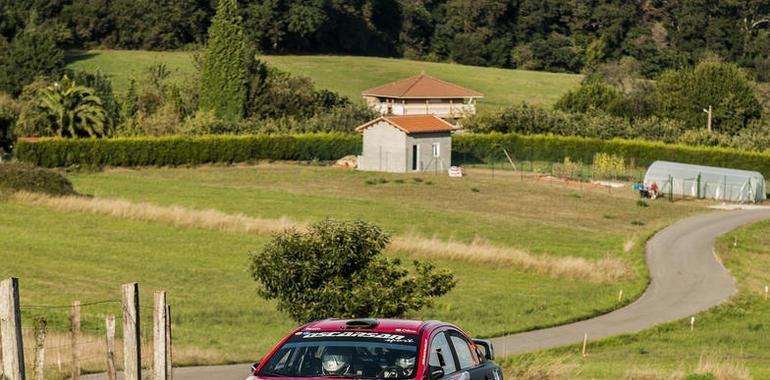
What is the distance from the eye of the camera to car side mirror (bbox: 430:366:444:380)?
46.7 ft

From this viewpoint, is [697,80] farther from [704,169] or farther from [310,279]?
[310,279]

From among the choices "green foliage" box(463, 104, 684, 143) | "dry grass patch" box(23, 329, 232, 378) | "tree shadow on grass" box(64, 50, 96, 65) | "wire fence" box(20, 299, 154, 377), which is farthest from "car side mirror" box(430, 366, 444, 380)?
"tree shadow on grass" box(64, 50, 96, 65)

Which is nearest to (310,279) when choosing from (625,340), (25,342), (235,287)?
(25,342)

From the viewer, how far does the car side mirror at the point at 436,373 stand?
1423 centimetres

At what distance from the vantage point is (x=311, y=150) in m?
104

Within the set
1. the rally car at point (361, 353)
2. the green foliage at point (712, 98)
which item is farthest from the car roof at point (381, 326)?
the green foliage at point (712, 98)

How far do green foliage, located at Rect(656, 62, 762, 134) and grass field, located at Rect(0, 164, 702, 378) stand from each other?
38.1 metres

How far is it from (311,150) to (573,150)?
2151 cm

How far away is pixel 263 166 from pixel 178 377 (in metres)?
75.2

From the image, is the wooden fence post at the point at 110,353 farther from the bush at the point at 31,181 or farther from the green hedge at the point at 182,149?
the green hedge at the point at 182,149

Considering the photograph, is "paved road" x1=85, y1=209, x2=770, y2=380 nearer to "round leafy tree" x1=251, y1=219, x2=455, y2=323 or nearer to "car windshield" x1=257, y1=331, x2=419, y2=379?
"round leafy tree" x1=251, y1=219, x2=455, y2=323

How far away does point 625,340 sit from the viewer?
37.9 m

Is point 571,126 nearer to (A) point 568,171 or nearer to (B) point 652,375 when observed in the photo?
(A) point 568,171

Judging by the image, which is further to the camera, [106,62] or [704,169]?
[106,62]
